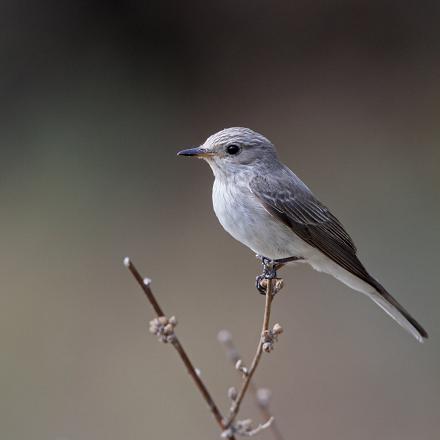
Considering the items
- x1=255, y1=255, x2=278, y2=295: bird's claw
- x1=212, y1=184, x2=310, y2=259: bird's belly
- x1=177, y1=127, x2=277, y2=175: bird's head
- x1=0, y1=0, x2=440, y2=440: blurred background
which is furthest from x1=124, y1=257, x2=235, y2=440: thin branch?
x1=0, y1=0, x2=440, y2=440: blurred background

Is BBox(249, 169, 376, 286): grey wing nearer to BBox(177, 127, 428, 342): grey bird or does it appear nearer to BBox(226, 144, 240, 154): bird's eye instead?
BBox(177, 127, 428, 342): grey bird

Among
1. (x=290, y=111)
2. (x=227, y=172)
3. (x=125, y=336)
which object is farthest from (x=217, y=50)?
(x=227, y=172)

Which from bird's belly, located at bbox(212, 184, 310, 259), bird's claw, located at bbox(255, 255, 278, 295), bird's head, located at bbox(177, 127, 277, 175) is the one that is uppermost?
bird's head, located at bbox(177, 127, 277, 175)

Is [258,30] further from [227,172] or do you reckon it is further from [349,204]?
[227,172]

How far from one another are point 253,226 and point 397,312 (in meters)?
0.89

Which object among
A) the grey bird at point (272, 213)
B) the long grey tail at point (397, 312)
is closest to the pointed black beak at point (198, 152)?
the grey bird at point (272, 213)

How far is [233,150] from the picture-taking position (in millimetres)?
3570

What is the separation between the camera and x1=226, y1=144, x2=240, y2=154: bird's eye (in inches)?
140

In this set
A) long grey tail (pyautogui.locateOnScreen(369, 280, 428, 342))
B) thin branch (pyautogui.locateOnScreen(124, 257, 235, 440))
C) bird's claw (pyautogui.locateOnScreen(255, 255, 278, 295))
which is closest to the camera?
thin branch (pyautogui.locateOnScreen(124, 257, 235, 440))

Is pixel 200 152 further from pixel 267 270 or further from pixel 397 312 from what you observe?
pixel 397 312

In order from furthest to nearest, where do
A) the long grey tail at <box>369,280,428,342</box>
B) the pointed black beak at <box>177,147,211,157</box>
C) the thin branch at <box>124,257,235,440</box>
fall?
1. the long grey tail at <box>369,280,428,342</box>
2. the pointed black beak at <box>177,147,211,157</box>
3. the thin branch at <box>124,257,235,440</box>

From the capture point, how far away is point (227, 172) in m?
3.55

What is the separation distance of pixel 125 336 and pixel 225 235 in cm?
162

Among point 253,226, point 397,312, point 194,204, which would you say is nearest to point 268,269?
point 253,226
